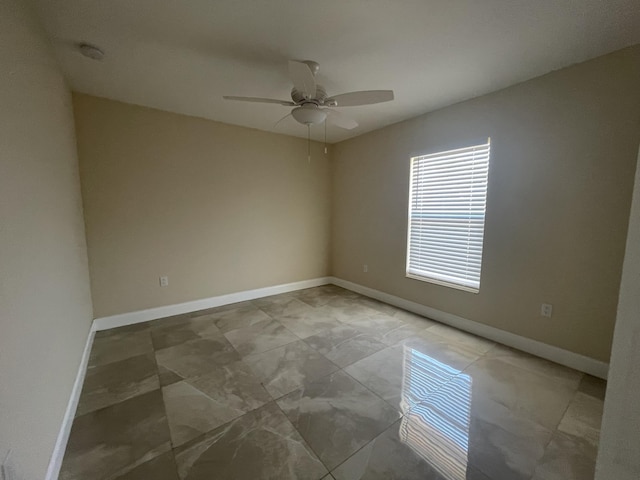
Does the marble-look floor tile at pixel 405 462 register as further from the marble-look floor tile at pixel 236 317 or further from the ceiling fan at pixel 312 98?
the ceiling fan at pixel 312 98

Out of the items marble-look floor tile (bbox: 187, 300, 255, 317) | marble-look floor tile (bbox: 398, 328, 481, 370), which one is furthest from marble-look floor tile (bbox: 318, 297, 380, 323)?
marble-look floor tile (bbox: 187, 300, 255, 317)

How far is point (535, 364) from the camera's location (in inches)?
87.4

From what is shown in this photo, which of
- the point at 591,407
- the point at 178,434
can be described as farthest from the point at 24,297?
the point at 591,407

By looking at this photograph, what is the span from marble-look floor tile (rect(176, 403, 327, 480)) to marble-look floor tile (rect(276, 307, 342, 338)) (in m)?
1.19

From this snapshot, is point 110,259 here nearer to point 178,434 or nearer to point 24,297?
point 24,297

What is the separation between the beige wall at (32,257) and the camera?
98 cm

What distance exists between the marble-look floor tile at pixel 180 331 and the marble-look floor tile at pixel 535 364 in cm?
282

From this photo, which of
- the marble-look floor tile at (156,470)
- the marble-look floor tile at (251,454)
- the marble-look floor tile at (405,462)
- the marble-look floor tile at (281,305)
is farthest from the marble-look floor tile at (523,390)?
the marble-look floor tile at (281,305)

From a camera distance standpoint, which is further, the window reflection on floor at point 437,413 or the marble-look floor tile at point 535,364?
the marble-look floor tile at point 535,364

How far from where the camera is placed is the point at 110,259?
2832 millimetres

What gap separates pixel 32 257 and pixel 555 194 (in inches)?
141

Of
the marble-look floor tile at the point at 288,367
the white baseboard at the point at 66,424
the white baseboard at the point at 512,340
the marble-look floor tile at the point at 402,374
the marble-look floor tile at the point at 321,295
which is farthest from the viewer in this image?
the marble-look floor tile at the point at 321,295

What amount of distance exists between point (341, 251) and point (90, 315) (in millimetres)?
3388

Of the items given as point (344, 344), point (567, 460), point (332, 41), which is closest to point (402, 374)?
point (344, 344)
